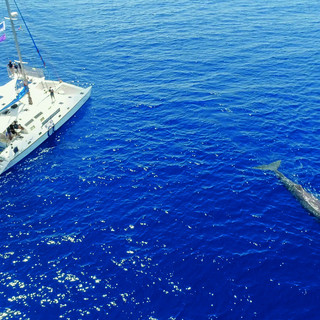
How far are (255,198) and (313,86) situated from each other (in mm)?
35369

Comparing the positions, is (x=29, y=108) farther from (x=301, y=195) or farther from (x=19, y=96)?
(x=301, y=195)

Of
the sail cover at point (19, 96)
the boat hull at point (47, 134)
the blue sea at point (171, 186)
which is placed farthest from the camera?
the sail cover at point (19, 96)

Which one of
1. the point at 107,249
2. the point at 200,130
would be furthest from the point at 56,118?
the point at 107,249

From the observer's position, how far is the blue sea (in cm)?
4066

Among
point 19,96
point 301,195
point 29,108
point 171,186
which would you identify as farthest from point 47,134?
point 301,195

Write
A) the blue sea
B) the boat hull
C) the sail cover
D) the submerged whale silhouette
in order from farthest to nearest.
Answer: the sail cover < the boat hull < the submerged whale silhouette < the blue sea

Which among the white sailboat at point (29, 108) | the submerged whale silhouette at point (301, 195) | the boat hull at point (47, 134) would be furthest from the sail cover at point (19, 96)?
the submerged whale silhouette at point (301, 195)

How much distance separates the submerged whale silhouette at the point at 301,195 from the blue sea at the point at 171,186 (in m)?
0.91

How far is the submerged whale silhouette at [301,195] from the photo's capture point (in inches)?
1943

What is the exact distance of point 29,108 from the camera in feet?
229

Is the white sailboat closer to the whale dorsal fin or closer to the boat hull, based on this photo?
the boat hull

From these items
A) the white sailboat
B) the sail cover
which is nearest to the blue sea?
the white sailboat

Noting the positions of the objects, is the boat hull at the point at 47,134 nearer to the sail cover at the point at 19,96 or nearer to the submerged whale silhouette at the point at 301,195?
the sail cover at the point at 19,96

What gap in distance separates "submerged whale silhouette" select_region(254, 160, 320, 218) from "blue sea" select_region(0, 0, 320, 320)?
35.7 inches
